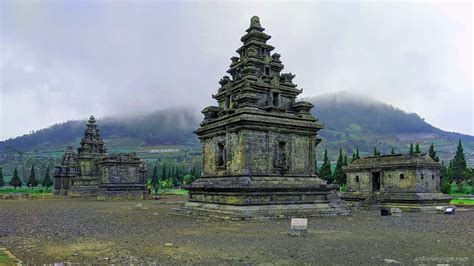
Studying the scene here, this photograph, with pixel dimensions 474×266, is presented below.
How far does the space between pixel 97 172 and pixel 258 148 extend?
47.6 metres

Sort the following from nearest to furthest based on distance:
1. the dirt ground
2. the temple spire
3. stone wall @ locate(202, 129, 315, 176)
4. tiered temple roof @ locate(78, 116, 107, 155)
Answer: the dirt ground
stone wall @ locate(202, 129, 315, 176)
the temple spire
tiered temple roof @ locate(78, 116, 107, 155)

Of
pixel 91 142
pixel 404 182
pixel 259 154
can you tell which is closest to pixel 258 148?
pixel 259 154

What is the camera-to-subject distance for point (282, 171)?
87.1 ft

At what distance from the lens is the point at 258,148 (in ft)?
84.1

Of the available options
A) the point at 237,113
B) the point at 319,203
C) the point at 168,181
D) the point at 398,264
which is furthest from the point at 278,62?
the point at 168,181

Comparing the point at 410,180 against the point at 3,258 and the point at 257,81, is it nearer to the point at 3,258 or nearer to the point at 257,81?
the point at 257,81

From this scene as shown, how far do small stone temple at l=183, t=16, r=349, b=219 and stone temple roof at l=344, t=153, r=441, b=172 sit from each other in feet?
36.1

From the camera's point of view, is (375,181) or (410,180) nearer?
(410,180)

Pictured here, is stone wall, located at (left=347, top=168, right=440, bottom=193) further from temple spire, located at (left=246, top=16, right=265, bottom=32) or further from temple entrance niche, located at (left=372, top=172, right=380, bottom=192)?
temple spire, located at (left=246, top=16, right=265, bottom=32)

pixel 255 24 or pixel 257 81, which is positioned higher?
pixel 255 24

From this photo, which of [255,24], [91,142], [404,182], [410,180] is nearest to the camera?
[255,24]

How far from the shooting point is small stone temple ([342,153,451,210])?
36094 mm

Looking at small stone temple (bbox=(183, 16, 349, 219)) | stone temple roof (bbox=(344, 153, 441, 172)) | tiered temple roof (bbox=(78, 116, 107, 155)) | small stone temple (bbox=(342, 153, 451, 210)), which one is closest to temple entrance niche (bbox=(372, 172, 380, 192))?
small stone temple (bbox=(342, 153, 451, 210))

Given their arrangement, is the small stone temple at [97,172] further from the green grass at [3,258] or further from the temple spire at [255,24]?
the green grass at [3,258]
